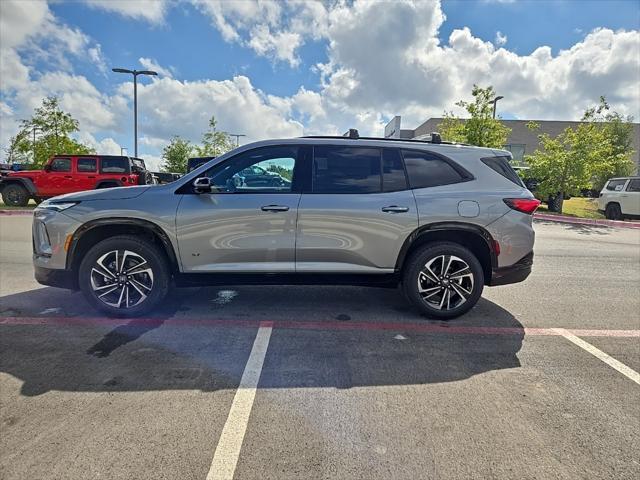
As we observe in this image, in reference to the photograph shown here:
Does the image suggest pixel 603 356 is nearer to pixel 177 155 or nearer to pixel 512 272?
pixel 512 272

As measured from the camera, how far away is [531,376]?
299cm

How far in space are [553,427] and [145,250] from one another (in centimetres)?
371

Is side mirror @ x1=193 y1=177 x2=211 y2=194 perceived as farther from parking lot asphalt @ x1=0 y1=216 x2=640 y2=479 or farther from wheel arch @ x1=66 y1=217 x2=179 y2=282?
parking lot asphalt @ x1=0 y1=216 x2=640 y2=479

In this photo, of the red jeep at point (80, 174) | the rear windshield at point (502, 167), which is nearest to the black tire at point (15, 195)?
the red jeep at point (80, 174)

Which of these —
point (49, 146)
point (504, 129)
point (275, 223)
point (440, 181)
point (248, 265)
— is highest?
point (504, 129)

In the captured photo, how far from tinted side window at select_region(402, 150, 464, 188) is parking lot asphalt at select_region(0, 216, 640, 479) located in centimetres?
148

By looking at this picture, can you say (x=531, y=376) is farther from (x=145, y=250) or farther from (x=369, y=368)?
(x=145, y=250)

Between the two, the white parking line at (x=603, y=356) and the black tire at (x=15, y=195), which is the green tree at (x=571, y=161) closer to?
the white parking line at (x=603, y=356)

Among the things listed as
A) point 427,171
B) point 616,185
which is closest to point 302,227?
point 427,171

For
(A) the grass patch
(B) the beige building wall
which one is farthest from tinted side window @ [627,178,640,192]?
(B) the beige building wall

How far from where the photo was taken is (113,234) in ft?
12.8

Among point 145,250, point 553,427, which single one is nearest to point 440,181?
point 553,427

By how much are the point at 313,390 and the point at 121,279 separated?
94.6 inches

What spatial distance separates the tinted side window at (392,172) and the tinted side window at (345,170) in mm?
64
